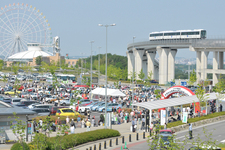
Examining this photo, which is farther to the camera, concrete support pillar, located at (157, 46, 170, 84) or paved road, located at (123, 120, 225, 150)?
concrete support pillar, located at (157, 46, 170, 84)

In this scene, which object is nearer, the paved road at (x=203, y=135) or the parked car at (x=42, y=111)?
the paved road at (x=203, y=135)

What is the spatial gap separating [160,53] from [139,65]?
46.7ft

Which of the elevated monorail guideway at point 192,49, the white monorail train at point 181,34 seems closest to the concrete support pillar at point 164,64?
the elevated monorail guideway at point 192,49

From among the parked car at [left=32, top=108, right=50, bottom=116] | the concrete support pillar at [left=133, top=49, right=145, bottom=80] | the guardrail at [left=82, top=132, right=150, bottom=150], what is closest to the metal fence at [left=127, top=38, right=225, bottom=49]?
the concrete support pillar at [left=133, top=49, right=145, bottom=80]

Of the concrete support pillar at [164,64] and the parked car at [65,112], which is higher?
the concrete support pillar at [164,64]

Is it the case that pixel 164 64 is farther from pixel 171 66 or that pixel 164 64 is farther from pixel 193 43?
pixel 193 43

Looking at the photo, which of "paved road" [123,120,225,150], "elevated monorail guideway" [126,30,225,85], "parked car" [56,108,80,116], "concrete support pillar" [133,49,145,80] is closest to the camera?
"paved road" [123,120,225,150]

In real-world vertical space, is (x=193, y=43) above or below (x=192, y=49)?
above

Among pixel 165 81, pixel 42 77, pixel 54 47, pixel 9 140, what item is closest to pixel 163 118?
pixel 9 140

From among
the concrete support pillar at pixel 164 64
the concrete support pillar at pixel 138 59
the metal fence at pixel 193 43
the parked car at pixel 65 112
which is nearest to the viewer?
the parked car at pixel 65 112

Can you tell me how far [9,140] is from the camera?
2467cm

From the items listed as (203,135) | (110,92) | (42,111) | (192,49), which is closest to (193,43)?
(192,49)

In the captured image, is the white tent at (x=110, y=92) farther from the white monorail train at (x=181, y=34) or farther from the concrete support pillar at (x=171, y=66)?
the concrete support pillar at (x=171, y=66)

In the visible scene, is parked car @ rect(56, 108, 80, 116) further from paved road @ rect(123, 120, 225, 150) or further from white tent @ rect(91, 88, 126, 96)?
paved road @ rect(123, 120, 225, 150)
